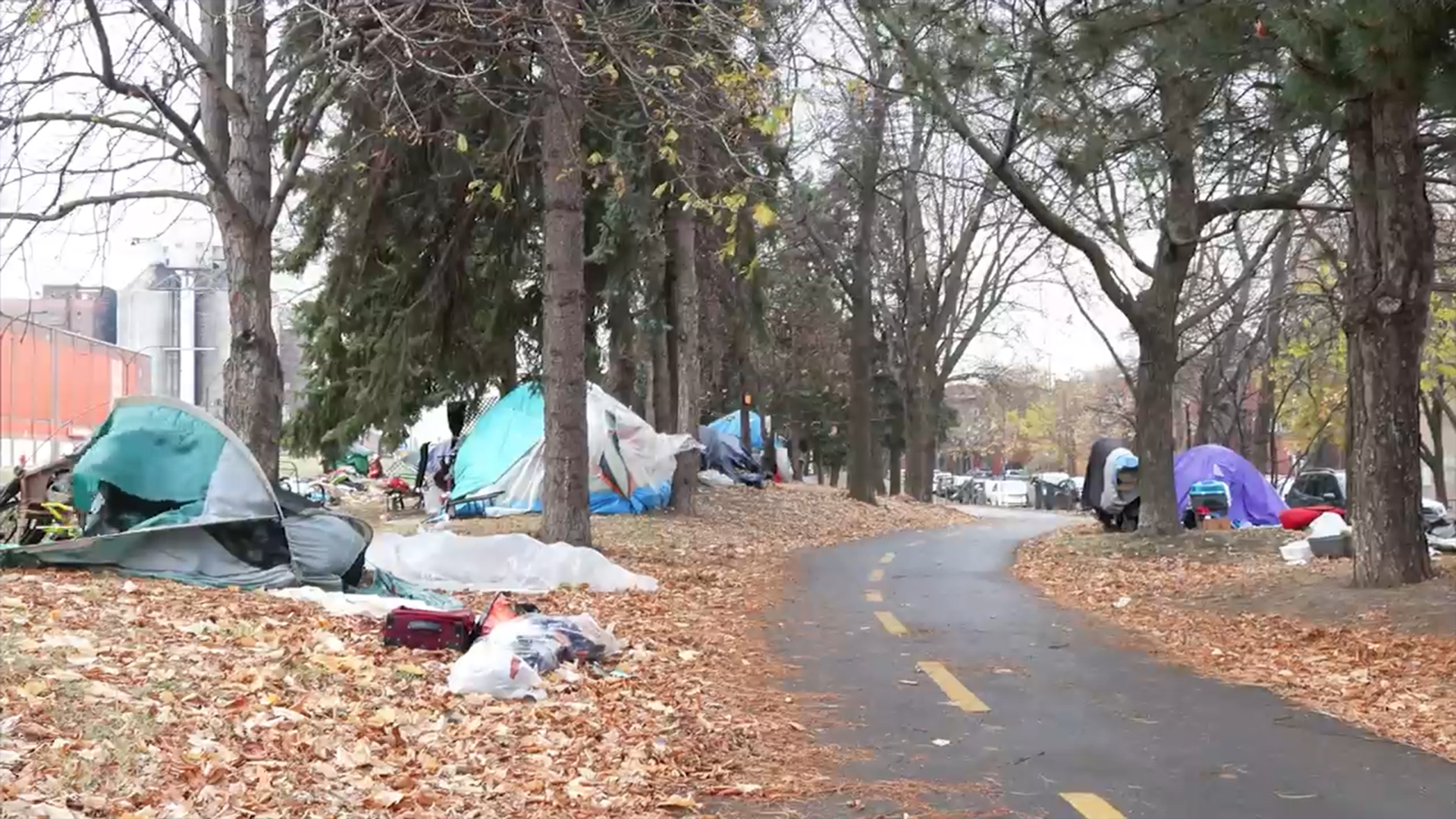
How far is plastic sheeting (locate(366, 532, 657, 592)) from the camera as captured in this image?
13.3 metres

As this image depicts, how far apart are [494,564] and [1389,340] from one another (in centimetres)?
849

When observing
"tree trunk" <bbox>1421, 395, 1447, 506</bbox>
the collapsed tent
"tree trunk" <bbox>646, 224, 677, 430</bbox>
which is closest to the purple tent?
"tree trunk" <bbox>646, 224, 677, 430</bbox>

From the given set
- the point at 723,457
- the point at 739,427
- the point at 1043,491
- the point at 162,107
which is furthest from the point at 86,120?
the point at 1043,491

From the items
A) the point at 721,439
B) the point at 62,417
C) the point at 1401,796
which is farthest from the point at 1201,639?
the point at 721,439

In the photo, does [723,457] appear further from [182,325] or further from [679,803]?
[679,803]

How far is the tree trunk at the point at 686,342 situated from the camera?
24391 mm

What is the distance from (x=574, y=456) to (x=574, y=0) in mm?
5067

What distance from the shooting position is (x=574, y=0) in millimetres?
13523

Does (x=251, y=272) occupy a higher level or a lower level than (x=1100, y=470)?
higher

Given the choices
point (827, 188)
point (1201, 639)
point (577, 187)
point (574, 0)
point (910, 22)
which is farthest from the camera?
point (827, 188)

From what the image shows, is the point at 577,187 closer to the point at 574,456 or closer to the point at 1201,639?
the point at 574,456

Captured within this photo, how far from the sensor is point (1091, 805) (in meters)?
6.04

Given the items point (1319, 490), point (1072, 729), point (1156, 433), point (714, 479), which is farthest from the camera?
point (714, 479)

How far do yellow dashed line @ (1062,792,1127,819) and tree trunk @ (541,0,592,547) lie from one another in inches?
397
